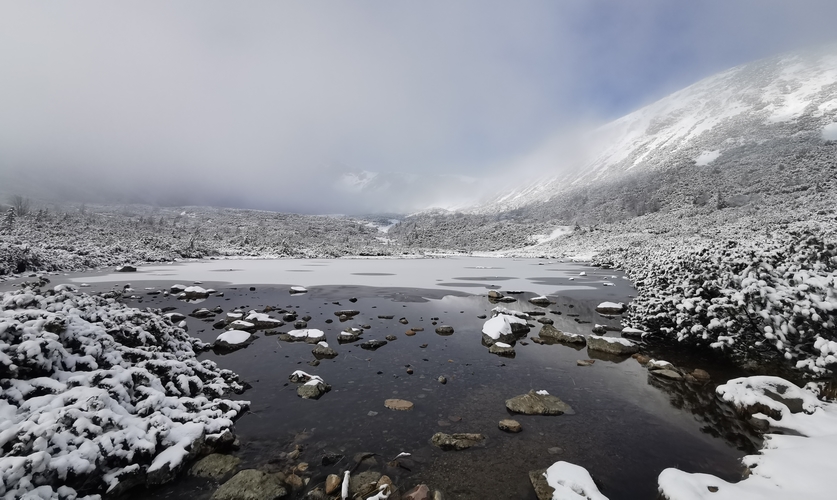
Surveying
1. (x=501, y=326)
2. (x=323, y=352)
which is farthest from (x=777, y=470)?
(x=323, y=352)

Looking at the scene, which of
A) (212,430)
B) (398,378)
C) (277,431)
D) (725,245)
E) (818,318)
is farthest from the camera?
(725,245)

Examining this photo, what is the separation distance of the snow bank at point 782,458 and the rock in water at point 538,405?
2.98 metres

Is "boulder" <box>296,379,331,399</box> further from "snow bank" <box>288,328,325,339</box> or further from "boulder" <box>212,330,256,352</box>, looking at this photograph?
"boulder" <box>212,330,256,352</box>

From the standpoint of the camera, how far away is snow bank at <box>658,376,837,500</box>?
553 centimetres

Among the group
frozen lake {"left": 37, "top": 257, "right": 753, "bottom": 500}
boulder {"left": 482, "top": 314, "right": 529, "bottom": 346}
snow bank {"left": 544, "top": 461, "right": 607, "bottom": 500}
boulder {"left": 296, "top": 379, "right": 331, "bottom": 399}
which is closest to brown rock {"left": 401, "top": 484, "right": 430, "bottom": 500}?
frozen lake {"left": 37, "top": 257, "right": 753, "bottom": 500}

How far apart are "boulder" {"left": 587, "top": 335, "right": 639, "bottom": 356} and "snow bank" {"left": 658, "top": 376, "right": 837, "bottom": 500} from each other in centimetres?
439

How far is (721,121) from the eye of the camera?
119062 mm

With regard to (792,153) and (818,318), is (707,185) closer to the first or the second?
(792,153)

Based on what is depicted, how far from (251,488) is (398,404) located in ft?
13.7

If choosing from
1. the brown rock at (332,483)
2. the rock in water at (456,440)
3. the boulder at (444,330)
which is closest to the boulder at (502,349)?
the boulder at (444,330)

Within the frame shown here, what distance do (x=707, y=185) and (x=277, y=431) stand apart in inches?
4348

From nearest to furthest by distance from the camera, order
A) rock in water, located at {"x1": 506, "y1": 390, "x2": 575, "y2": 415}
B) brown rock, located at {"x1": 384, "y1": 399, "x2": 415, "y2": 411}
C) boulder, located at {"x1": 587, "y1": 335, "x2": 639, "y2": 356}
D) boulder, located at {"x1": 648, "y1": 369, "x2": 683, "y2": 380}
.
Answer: rock in water, located at {"x1": 506, "y1": 390, "x2": 575, "y2": 415}, brown rock, located at {"x1": 384, "y1": 399, "x2": 415, "y2": 411}, boulder, located at {"x1": 648, "y1": 369, "x2": 683, "y2": 380}, boulder, located at {"x1": 587, "y1": 335, "x2": 639, "y2": 356}

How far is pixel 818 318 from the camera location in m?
8.73

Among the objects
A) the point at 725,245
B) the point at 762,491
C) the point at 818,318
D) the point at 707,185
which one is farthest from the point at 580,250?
the point at 762,491
